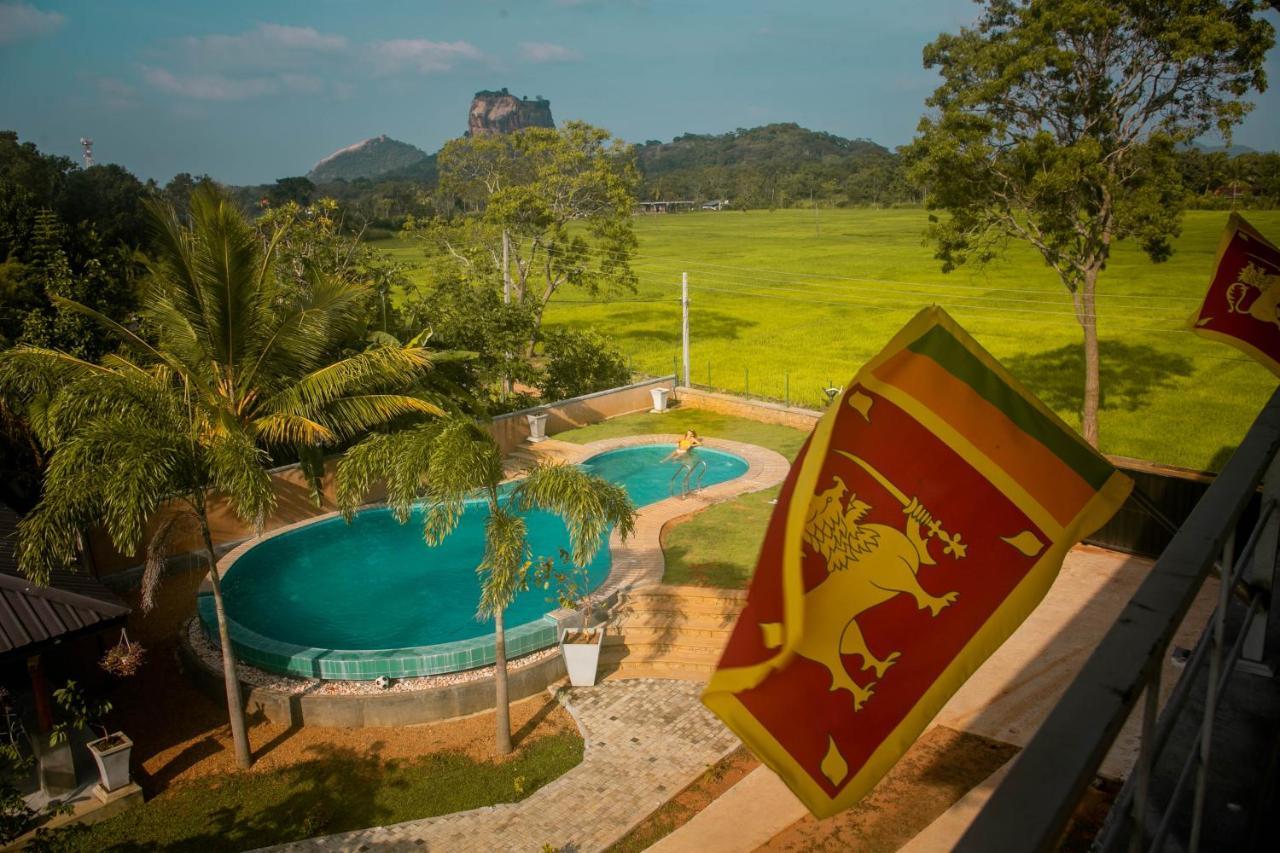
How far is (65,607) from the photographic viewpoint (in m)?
10.0

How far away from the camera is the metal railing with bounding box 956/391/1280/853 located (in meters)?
1.12

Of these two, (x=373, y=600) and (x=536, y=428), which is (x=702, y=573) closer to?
(x=373, y=600)

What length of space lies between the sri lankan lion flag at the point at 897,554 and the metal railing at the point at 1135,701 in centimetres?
46

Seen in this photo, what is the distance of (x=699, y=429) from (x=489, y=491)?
44.2 ft

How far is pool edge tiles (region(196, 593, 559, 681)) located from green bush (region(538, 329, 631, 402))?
1329 cm

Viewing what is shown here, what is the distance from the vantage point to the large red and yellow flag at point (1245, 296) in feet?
20.9

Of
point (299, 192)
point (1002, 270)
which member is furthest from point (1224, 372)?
point (299, 192)

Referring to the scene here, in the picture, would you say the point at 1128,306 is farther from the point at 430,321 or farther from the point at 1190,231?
the point at 430,321

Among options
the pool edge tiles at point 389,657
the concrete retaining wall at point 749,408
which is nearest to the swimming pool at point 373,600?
the pool edge tiles at point 389,657

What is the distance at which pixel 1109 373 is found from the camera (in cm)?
3012

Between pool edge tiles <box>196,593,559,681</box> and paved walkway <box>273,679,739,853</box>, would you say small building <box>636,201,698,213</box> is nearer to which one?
pool edge tiles <box>196,593,559,681</box>

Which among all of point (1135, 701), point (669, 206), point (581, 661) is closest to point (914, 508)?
point (1135, 701)

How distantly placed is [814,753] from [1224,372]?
110 ft

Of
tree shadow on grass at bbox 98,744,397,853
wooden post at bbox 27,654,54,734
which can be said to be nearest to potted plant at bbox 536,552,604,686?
tree shadow on grass at bbox 98,744,397,853
